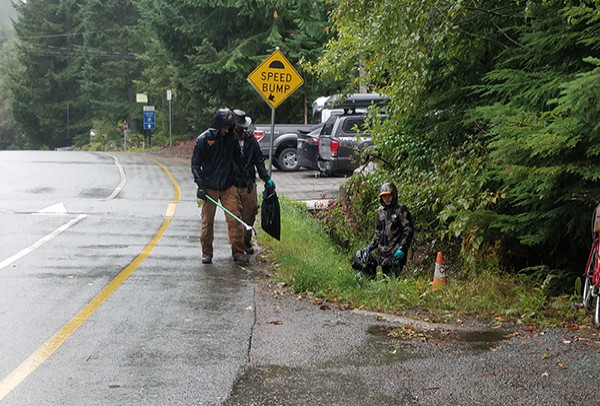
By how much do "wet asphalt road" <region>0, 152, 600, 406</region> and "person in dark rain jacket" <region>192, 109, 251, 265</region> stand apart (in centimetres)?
43

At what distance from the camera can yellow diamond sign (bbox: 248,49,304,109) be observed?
548 inches

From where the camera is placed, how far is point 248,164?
419 inches

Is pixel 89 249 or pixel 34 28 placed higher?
pixel 34 28

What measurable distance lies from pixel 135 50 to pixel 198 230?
2216 inches

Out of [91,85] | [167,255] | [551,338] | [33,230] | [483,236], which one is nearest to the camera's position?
[551,338]

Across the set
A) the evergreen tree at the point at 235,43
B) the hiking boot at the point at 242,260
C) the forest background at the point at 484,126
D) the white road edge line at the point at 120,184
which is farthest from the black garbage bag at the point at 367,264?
the evergreen tree at the point at 235,43

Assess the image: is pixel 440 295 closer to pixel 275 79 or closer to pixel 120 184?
pixel 275 79

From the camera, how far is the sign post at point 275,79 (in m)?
13.9

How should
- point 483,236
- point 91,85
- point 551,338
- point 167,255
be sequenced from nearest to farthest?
1. point 551,338
2. point 483,236
3. point 167,255
4. point 91,85

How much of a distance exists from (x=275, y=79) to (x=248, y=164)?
12.9ft

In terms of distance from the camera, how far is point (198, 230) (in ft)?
45.4

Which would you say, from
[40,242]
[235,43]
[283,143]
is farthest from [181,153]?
[40,242]

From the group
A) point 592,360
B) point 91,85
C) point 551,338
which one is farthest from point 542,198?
point 91,85

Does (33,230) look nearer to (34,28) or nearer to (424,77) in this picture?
(424,77)
